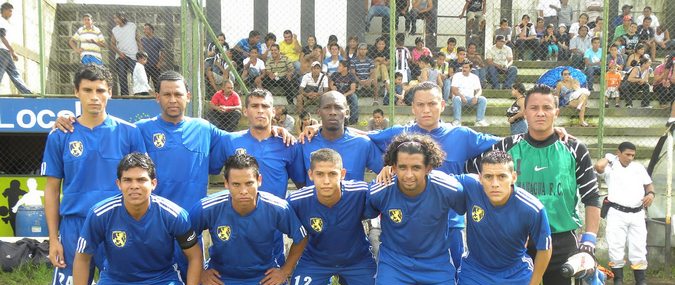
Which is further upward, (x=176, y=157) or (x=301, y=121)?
Result: (x=301, y=121)

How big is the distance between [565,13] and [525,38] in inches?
94.1

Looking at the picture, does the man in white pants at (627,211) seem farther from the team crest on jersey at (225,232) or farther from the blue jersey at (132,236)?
the blue jersey at (132,236)

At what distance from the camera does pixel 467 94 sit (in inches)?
452

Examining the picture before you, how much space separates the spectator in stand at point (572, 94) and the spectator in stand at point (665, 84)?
4.38 ft

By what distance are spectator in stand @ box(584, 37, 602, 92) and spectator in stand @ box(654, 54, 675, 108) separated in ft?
3.57

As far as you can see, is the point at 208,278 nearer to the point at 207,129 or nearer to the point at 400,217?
the point at 207,129

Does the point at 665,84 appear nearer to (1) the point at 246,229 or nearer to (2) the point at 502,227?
(2) the point at 502,227

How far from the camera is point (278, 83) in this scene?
11.2 meters

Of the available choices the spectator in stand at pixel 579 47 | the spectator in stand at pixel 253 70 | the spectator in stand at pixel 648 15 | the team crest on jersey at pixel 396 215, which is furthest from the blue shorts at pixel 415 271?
the spectator in stand at pixel 648 15

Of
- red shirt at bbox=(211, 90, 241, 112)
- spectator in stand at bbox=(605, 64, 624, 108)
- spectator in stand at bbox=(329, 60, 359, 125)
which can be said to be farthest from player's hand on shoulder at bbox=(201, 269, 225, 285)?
spectator in stand at bbox=(605, 64, 624, 108)

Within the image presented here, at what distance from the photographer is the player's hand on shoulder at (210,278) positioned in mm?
5168

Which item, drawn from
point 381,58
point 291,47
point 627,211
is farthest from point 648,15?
point 291,47

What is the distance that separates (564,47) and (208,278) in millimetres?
10162

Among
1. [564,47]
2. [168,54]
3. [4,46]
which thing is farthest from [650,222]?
[4,46]
